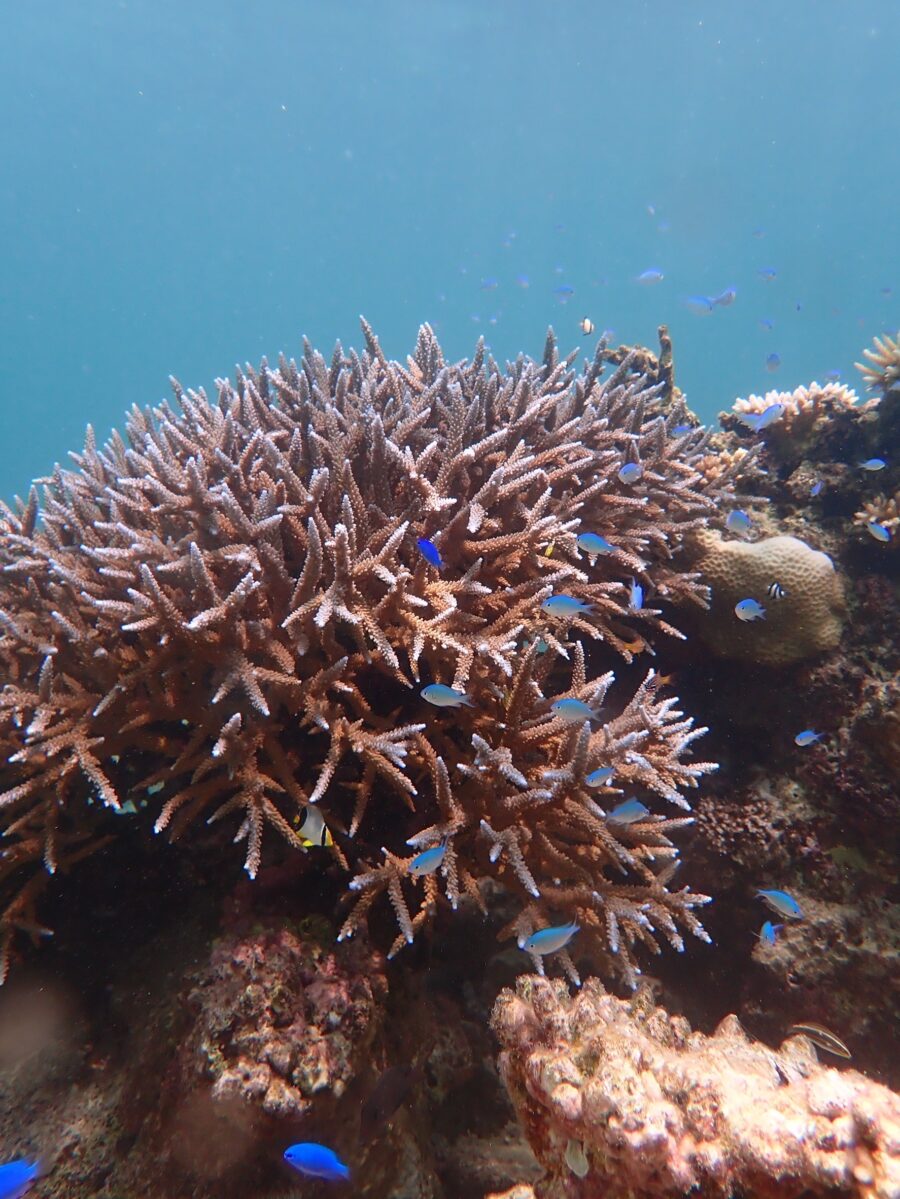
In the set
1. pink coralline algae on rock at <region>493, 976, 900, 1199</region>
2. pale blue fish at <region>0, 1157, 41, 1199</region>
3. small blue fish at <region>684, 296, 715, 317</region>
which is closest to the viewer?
pale blue fish at <region>0, 1157, 41, 1199</region>

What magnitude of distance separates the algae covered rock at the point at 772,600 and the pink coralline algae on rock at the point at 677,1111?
7.77ft

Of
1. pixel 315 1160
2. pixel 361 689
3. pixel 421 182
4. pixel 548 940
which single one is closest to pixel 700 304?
pixel 361 689

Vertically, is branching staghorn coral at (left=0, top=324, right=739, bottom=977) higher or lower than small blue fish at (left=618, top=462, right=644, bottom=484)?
lower

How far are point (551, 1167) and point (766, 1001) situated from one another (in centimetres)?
204

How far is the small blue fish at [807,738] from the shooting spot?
3.80 meters

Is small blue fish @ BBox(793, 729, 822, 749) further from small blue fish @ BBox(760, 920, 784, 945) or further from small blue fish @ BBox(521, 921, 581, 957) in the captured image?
small blue fish @ BBox(521, 921, 581, 957)

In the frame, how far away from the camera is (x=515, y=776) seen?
2.69m

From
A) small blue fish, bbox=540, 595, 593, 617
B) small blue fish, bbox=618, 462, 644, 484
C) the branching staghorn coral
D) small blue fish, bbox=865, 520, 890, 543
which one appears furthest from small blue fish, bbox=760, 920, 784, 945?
small blue fish, bbox=865, 520, 890, 543

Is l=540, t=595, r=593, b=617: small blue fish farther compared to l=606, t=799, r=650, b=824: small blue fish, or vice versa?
l=540, t=595, r=593, b=617: small blue fish

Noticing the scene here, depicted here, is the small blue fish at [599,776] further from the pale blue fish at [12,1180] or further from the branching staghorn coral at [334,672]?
the pale blue fish at [12,1180]

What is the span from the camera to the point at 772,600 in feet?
13.7

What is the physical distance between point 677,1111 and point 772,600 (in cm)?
305

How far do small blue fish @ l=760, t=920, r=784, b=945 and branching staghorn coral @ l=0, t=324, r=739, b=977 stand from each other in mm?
638

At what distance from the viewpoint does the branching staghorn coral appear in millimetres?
2695
